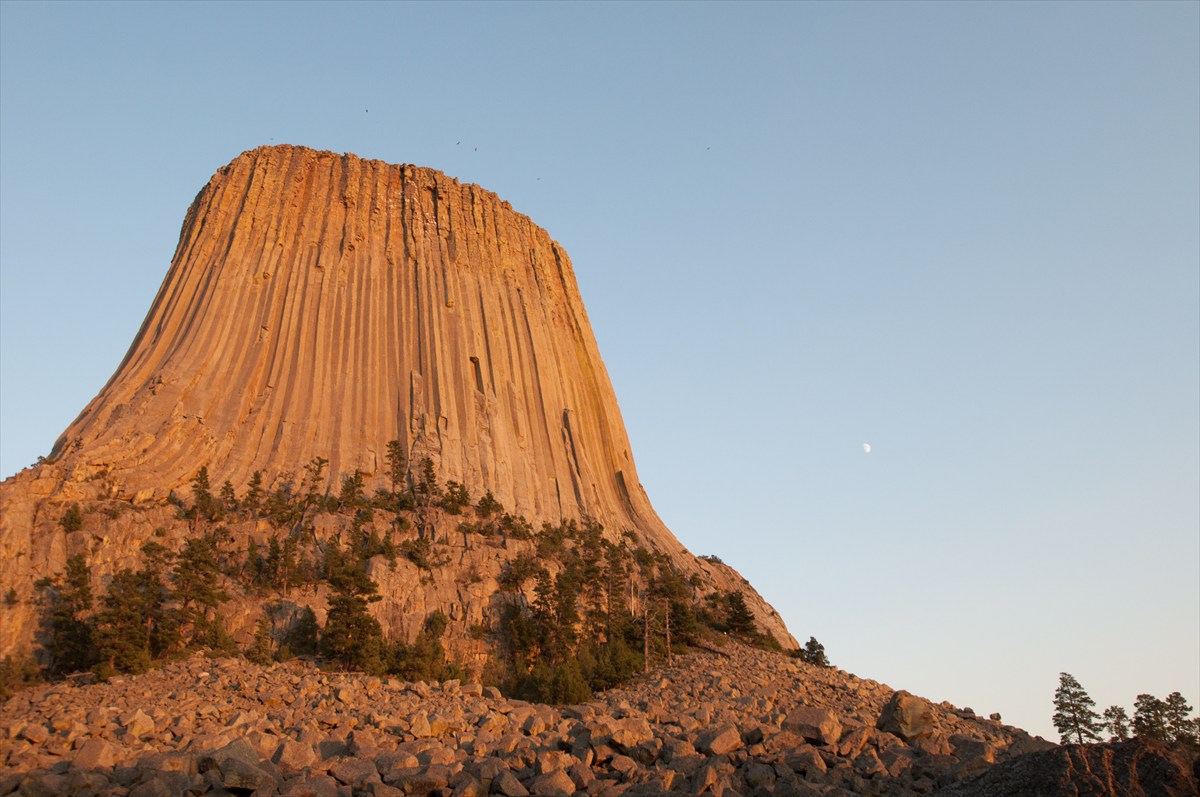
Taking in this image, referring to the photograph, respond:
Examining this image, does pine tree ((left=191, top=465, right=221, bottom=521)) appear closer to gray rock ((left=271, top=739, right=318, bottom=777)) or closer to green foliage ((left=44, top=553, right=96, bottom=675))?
green foliage ((left=44, top=553, right=96, bottom=675))

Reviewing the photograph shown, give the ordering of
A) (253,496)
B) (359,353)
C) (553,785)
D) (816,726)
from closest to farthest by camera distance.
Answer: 1. (553,785)
2. (816,726)
3. (253,496)
4. (359,353)

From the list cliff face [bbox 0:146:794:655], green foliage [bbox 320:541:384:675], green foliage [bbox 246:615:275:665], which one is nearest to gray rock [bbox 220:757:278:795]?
green foliage [bbox 320:541:384:675]

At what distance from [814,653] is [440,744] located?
2541 cm

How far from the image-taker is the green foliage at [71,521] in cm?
3100

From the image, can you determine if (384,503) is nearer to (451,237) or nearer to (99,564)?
(99,564)

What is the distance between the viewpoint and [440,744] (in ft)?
58.9

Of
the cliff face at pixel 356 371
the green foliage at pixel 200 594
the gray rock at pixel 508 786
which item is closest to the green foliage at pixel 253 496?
the cliff face at pixel 356 371

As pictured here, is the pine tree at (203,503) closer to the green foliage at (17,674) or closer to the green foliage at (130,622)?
the green foliage at (130,622)

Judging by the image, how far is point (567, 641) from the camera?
34.3 m

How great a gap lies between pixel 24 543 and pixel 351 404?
16006 millimetres

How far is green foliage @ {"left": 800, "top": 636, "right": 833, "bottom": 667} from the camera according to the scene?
39594mm

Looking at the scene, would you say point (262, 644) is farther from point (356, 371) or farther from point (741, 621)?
point (741, 621)

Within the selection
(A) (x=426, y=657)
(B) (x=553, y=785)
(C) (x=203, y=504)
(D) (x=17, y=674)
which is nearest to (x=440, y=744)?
(B) (x=553, y=785)

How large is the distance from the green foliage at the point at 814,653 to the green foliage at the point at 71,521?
27.4 metres
